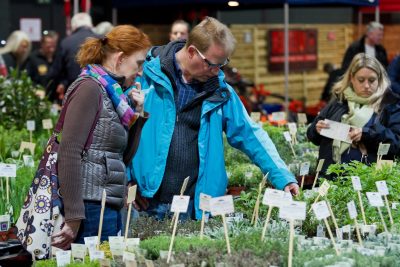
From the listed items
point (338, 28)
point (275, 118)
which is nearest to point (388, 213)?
point (275, 118)

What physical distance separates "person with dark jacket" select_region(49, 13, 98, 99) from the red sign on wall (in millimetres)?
4364

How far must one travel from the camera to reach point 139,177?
5043mm

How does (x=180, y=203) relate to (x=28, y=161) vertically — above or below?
below

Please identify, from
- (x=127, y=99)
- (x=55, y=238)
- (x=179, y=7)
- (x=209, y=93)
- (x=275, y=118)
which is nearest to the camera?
(x=55, y=238)

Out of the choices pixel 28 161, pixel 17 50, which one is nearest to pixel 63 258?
pixel 28 161

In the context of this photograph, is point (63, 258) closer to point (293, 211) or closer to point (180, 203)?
point (180, 203)

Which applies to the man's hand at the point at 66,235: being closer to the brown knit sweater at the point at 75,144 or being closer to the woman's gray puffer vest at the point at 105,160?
the brown knit sweater at the point at 75,144

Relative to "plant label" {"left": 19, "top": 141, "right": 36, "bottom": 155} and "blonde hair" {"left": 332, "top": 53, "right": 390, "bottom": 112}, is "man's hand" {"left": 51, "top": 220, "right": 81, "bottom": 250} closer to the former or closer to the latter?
"plant label" {"left": 19, "top": 141, "right": 36, "bottom": 155}

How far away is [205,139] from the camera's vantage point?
16.5 feet

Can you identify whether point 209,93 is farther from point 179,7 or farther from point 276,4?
point 179,7

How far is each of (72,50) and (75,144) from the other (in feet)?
20.2

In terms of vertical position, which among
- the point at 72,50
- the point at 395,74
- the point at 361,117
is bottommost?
the point at 361,117

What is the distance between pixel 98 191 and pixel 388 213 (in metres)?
1.45

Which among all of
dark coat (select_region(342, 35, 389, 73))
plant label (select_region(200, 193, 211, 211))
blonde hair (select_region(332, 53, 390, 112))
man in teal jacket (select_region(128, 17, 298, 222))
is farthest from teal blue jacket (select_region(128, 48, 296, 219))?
dark coat (select_region(342, 35, 389, 73))
